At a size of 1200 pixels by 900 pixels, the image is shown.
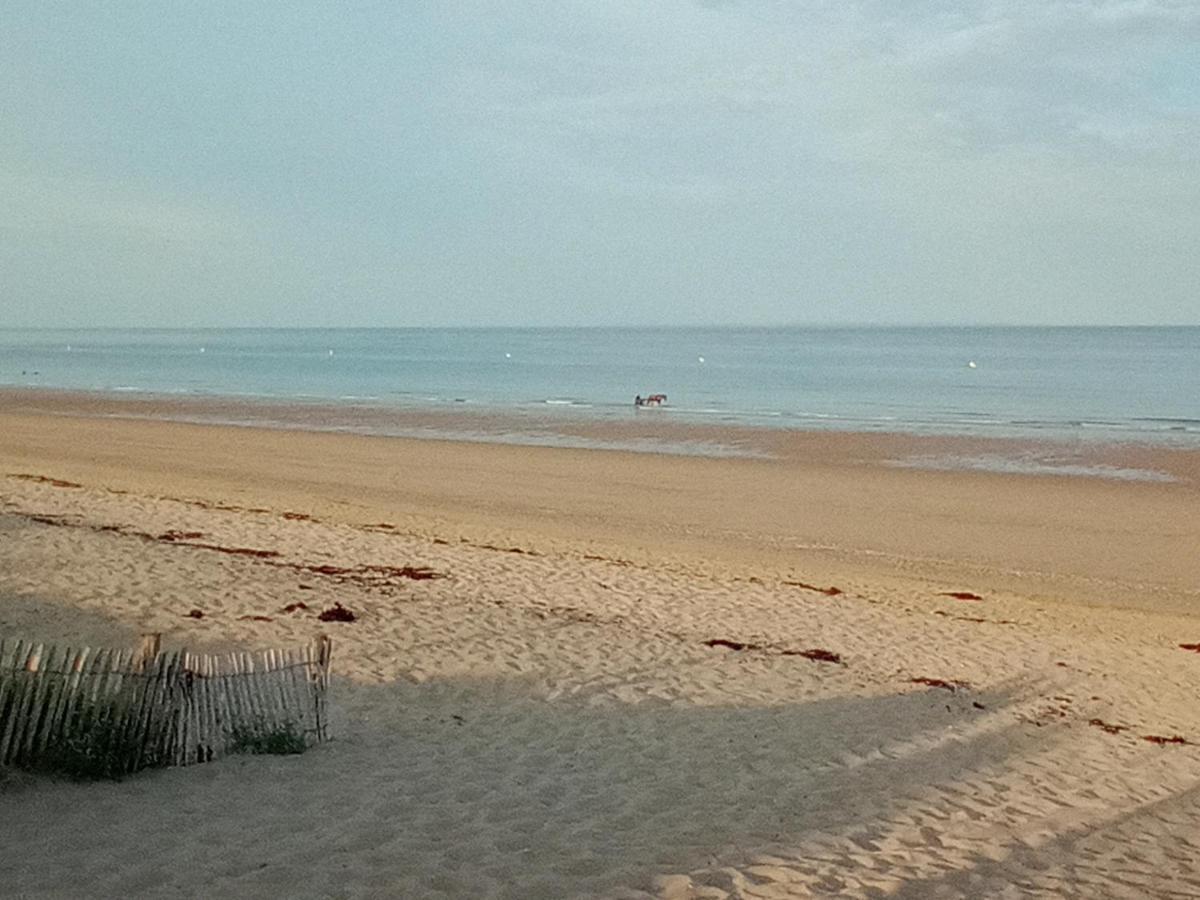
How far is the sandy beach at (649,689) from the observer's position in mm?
5359

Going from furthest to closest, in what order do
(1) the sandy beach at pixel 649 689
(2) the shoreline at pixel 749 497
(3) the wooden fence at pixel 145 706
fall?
(2) the shoreline at pixel 749 497, (3) the wooden fence at pixel 145 706, (1) the sandy beach at pixel 649 689

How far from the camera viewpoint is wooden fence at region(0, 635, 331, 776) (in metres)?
5.97

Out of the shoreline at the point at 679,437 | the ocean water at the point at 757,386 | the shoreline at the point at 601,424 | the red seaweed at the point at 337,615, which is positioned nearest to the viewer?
the red seaweed at the point at 337,615

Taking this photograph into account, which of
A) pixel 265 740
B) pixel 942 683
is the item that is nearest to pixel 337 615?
pixel 265 740

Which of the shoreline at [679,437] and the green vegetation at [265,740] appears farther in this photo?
the shoreline at [679,437]

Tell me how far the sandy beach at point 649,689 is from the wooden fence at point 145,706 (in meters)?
0.18

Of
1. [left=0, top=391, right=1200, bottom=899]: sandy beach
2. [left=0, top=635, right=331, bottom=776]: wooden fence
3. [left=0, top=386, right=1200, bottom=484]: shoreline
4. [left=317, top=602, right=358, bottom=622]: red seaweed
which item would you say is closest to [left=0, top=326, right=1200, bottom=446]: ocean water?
[left=0, top=386, right=1200, bottom=484]: shoreline

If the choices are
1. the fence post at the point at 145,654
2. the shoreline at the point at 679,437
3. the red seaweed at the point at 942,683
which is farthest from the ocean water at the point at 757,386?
the fence post at the point at 145,654

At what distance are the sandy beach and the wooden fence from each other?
0.18 m

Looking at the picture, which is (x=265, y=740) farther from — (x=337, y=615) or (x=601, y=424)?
(x=601, y=424)

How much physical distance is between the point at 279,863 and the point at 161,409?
40009 mm

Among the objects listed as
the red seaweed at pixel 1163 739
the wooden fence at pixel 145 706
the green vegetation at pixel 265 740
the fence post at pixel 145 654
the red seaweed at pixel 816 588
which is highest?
the fence post at pixel 145 654

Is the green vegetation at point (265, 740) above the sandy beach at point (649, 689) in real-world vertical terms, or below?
above

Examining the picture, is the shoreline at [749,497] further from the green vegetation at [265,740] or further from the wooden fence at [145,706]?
the green vegetation at [265,740]
